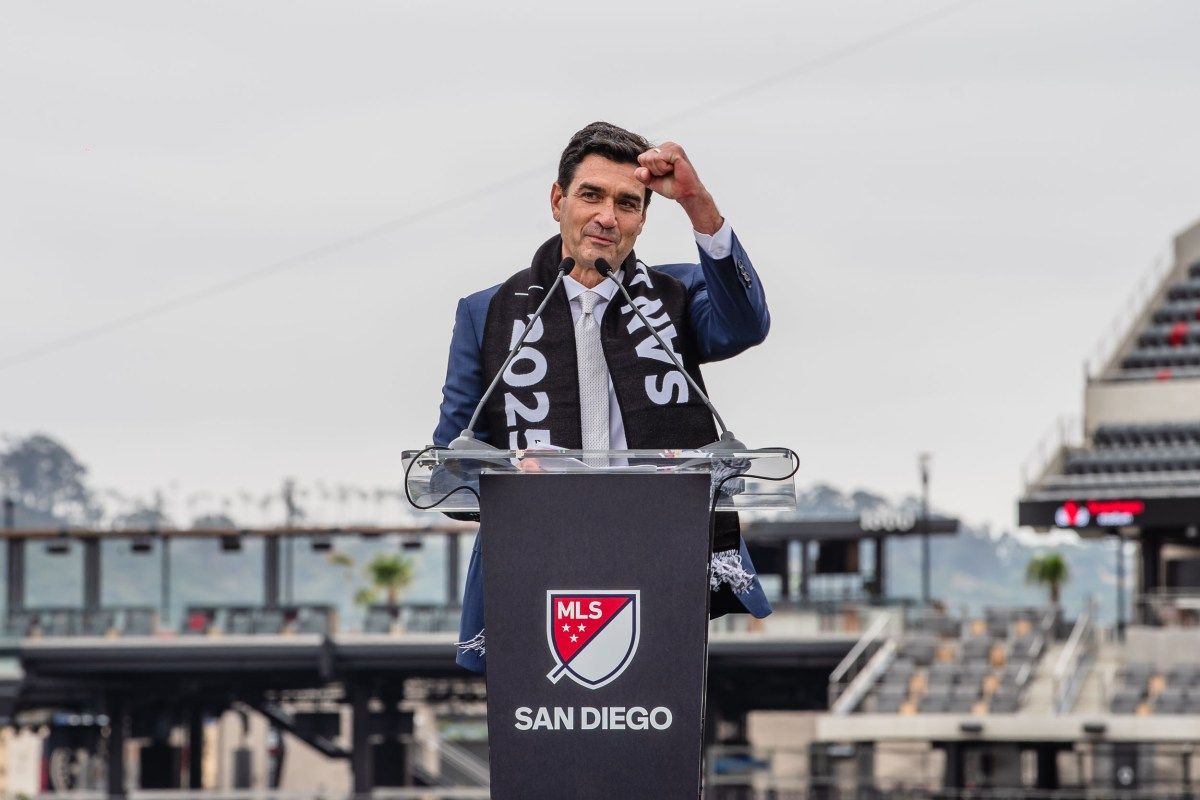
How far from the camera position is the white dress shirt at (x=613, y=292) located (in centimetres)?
410

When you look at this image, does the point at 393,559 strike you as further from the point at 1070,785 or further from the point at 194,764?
the point at 1070,785

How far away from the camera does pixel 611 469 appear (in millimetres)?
3785

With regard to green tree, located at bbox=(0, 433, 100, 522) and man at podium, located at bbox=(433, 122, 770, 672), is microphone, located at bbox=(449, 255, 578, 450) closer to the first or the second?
man at podium, located at bbox=(433, 122, 770, 672)

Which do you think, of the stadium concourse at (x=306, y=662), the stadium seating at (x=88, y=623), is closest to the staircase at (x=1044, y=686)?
the stadium concourse at (x=306, y=662)

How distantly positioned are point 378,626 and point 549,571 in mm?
39807

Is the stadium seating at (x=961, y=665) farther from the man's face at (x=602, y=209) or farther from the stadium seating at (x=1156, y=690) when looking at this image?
the man's face at (x=602, y=209)

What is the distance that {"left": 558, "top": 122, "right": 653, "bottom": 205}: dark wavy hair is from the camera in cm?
415

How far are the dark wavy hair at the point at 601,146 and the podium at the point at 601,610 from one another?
66 centimetres

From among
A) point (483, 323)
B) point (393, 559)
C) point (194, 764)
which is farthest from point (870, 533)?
point (483, 323)

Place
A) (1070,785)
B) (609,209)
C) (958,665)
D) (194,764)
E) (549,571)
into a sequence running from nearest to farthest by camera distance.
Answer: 1. (549,571)
2. (609,209)
3. (1070,785)
4. (958,665)
5. (194,764)

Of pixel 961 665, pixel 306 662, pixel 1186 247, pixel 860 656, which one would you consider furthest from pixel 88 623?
pixel 1186 247

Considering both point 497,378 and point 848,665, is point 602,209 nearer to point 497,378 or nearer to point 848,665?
point 497,378

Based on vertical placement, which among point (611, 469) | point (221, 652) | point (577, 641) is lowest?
point (221, 652)

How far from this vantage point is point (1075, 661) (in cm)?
3344
